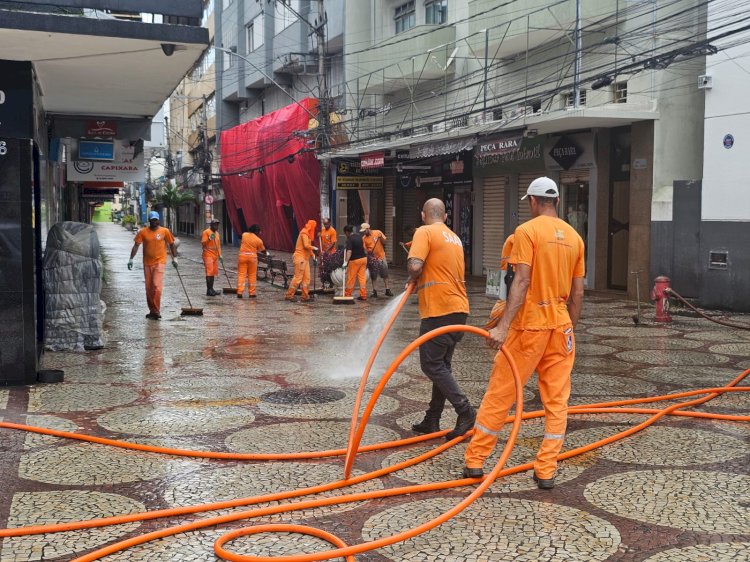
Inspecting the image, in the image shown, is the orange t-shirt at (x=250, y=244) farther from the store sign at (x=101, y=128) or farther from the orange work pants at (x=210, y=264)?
the store sign at (x=101, y=128)

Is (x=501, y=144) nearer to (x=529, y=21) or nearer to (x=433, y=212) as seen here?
(x=529, y=21)

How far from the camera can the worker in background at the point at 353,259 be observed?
16.6 m

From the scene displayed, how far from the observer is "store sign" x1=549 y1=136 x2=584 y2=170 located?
1888 cm

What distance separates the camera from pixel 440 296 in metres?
6.02

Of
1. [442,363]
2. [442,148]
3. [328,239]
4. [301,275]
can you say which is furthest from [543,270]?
[442,148]

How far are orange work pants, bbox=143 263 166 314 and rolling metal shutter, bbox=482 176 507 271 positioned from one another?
11.4m

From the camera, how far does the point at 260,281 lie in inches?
877

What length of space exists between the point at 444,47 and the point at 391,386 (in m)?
17.0

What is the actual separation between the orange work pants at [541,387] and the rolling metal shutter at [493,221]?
17505mm

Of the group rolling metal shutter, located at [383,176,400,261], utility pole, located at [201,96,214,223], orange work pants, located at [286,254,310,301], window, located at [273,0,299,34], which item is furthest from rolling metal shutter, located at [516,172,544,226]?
utility pole, located at [201,96,214,223]

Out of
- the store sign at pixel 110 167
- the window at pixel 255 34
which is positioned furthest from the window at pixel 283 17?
the store sign at pixel 110 167

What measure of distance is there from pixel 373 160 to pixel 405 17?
5.81 meters

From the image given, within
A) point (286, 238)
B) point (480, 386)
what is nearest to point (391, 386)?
point (480, 386)

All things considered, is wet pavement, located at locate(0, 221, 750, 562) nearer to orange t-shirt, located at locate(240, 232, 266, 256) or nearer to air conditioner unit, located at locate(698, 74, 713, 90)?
air conditioner unit, located at locate(698, 74, 713, 90)
